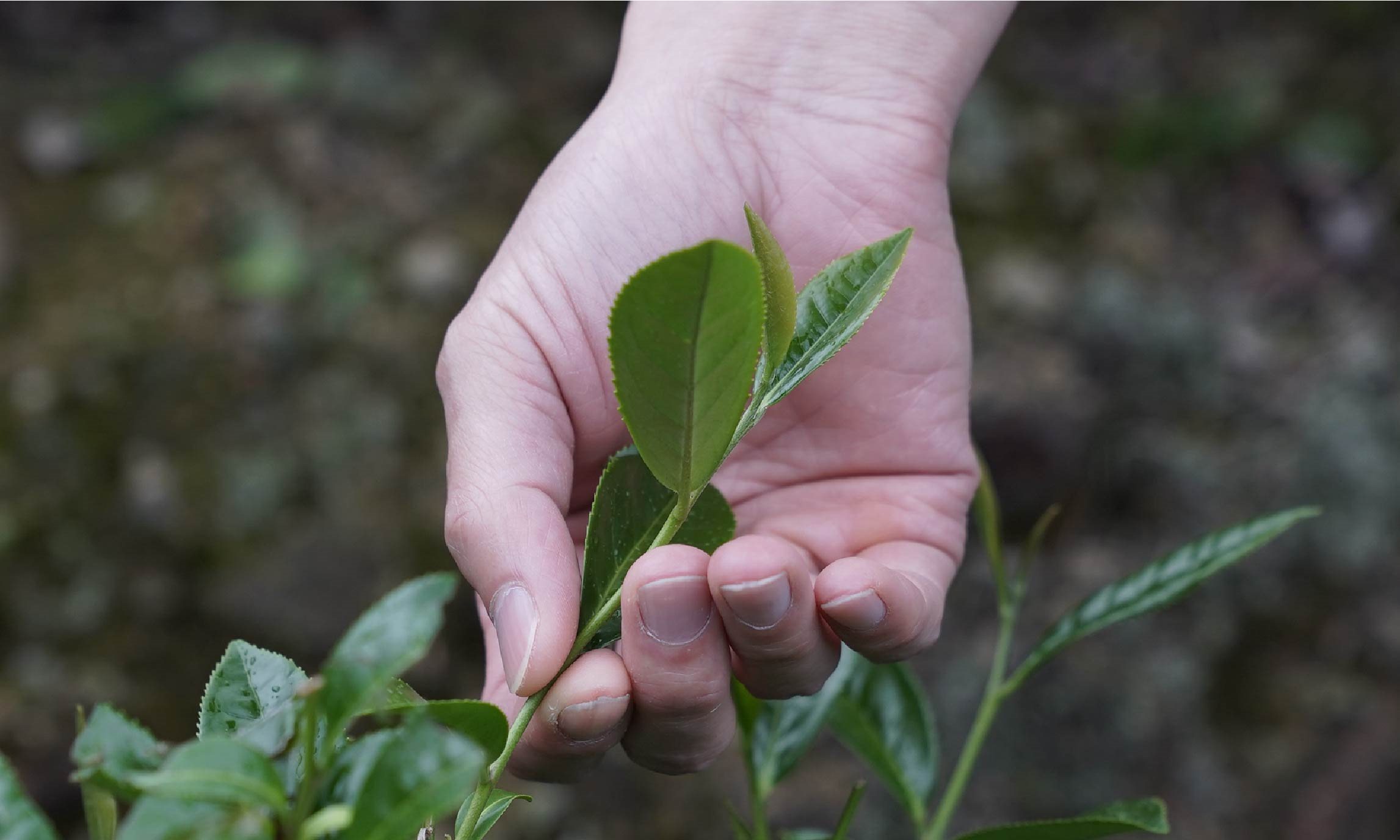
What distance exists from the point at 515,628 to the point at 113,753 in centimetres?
30

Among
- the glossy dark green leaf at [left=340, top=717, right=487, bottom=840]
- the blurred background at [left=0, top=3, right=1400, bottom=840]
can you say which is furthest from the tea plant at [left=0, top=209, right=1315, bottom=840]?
the blurred background at [left=0, top=3, right=1400, bottom=840]

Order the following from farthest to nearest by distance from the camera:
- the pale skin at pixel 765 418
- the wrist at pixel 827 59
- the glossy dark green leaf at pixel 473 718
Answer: the wrist at pixel 827 59 → the pale skin at pixel 765 418 → the glossy dark green leaf at pixel 473 718

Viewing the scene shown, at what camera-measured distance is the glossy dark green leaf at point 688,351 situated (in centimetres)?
46

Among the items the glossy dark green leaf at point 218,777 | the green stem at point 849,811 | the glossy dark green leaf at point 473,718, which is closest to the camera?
the glossy dark green leaf at point 218,777

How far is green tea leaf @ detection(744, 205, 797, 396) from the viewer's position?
20.9 inches

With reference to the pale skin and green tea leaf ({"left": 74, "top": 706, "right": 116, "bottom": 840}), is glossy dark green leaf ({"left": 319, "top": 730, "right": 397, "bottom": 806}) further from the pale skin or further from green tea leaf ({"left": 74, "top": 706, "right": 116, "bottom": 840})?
the pale skin

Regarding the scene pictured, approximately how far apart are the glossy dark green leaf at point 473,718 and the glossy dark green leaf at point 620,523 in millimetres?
150

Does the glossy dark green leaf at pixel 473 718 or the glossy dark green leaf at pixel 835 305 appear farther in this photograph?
the glossy dark green leaf at pixel 835 305

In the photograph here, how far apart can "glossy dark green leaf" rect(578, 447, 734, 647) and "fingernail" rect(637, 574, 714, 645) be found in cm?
4

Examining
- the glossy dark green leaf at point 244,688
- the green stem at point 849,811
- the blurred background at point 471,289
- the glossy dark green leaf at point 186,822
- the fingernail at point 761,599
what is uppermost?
the glossy dark green leaf at point 186,822

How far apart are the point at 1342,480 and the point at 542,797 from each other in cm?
166

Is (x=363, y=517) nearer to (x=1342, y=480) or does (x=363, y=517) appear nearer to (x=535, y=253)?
(x=535, y=253)

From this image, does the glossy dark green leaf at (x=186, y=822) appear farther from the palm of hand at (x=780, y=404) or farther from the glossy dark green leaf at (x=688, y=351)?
the palm of hand at (x=780, y=404)

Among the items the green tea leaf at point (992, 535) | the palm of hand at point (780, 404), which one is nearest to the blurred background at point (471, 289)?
the palm of hand at point (780, 404)
